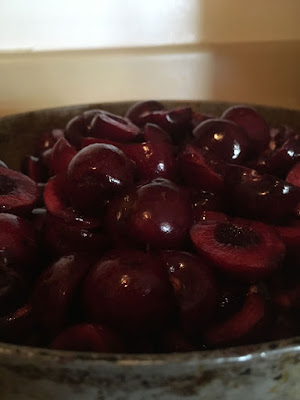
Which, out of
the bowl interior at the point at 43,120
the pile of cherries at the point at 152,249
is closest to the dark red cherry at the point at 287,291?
the pile of cherries at the point at 152,249

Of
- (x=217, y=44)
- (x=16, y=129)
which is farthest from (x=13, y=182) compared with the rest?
(x=217, y=44)

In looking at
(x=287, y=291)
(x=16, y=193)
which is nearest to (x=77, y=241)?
(x=16, y=193)

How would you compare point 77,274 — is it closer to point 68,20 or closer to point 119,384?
point 119,384

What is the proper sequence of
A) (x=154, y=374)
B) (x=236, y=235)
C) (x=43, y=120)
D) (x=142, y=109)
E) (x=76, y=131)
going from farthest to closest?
(x=43, y=120) → (x=142, y=109) → (x=76, y=131) → (x=236, y=235) → (x=154, y=374)

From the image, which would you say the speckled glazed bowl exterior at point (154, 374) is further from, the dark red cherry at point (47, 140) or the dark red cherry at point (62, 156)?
the dark red cherry at point (47, 140)

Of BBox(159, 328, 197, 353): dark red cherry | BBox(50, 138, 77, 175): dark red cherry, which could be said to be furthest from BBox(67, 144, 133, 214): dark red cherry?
BBox(159, 328, 197, 353): dark red cherry

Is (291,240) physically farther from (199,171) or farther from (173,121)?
(173,121)
